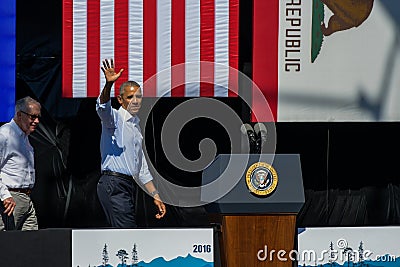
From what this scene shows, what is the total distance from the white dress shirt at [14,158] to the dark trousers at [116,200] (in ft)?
1.82

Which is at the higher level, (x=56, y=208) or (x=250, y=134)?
(x=250, y=134)

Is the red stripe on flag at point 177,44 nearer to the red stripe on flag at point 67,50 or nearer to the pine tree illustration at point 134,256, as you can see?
the red stripe on flag at point 67,50

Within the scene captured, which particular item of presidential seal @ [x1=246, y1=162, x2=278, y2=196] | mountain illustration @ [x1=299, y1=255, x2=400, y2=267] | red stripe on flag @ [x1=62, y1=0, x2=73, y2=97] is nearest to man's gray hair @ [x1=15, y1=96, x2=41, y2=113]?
red stripe on flag @ [x1=62, y1=0, x2=73, y2=97]

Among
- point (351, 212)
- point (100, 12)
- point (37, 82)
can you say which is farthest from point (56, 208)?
point (351, 212)

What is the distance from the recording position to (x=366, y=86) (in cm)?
839

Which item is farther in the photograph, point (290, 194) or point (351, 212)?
point (351, 212)

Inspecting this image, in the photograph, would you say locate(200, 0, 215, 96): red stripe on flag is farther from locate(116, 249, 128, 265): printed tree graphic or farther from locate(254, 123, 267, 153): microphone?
locate(116, 249, 128, 265): printed tree graphic

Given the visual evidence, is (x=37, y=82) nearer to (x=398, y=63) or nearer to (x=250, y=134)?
(x=250, y=134)

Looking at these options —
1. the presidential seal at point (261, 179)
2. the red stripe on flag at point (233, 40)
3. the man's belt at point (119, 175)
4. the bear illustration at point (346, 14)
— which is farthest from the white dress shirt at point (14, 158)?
the bear illustration at point (346, 14)

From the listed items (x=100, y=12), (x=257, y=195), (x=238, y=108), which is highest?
(x=100, y=12)

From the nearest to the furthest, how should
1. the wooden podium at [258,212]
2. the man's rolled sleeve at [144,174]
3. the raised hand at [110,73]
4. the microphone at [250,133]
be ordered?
the wooden podium at [258,212] → the raised hand at [110,73] → the microphone at [250,133] → the man's rolled sleeve at [144,174]

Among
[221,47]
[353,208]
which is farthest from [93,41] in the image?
[353,208]

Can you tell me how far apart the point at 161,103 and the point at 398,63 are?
71.5 inches

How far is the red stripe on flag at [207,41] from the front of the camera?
8.24m
